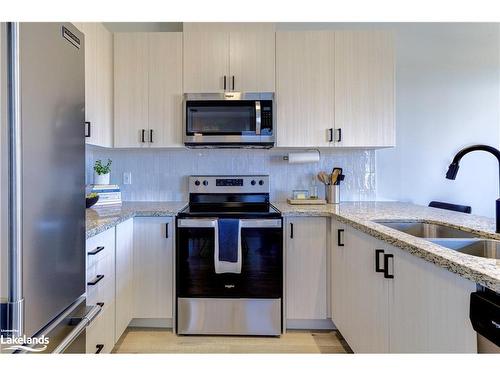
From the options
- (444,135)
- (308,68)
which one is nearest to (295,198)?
(308,68)

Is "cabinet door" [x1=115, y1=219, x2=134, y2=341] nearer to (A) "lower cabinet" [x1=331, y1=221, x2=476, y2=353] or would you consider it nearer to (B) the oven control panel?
(B) the oven control panel

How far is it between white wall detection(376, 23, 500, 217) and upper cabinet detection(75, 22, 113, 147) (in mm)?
2308

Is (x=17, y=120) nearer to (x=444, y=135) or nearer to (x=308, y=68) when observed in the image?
(x=308, y=68)

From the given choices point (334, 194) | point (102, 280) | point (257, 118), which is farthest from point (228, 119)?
point (102, 280)

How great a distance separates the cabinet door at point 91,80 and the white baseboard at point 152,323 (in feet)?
4.29

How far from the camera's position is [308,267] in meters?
2.16

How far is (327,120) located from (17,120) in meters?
2.06

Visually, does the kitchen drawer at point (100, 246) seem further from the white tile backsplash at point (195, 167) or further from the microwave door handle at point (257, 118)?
the microwave door handle at point (257, 118)

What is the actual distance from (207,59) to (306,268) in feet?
5.74

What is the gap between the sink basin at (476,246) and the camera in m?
1.24

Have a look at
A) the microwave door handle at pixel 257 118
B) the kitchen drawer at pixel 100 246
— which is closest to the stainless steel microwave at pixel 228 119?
the microwave door handle at pixel 257 118

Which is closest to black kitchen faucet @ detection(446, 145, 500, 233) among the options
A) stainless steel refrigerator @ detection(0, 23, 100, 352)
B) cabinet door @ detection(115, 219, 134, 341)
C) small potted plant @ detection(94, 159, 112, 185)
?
stainless steel refrigerator @ detection(0, 23, 100, 352)

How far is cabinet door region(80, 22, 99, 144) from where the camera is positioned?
6.51ft

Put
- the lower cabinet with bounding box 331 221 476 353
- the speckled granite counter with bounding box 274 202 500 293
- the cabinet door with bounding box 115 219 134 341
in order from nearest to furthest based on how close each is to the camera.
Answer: the speckled granite counter with bounding box 274 202 500 293 < the lower cabinet with bounding box 331 221 476 353 < the cabinet door with bounding box 115 219 134 341
